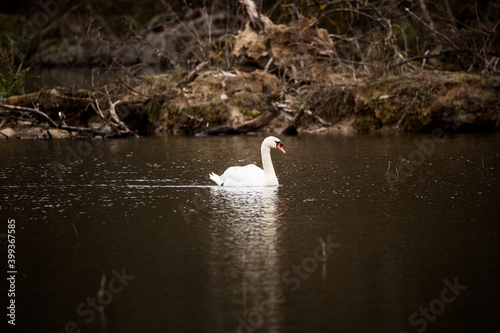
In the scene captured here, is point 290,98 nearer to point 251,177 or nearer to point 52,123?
point 52,123

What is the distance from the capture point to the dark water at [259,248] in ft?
18.8

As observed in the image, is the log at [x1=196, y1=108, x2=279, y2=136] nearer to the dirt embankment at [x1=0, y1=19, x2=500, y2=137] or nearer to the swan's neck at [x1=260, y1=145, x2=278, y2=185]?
the dirt embankment at [x1=0, y1=19, x2=500, y2=137]

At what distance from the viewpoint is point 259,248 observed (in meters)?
7.75

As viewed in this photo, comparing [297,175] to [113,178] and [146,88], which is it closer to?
[113,178]

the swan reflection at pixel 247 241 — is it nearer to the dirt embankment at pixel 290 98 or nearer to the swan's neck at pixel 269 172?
the swan's neck at pixel 269 172

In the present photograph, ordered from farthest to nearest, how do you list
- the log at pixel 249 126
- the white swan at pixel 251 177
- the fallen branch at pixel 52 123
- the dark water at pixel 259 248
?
the log at pixel 249 126
the fallen branch at pixel 52 123
the white swan at pixel 251 177
the dark water at pixel 259 248

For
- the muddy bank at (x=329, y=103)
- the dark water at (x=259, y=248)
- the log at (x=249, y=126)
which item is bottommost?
the dark water at (x=259, y=248)

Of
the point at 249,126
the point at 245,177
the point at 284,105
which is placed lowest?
the point at 245,177

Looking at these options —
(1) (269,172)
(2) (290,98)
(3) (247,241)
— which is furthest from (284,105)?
(3) (247,241)

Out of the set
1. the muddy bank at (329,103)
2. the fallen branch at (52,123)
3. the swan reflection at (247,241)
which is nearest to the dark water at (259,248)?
the swan reflection at (247,241)

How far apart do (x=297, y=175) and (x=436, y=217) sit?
4.34m

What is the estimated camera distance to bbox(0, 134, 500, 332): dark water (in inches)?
226

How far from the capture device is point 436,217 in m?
9.27

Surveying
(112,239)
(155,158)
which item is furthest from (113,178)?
(112,239)
